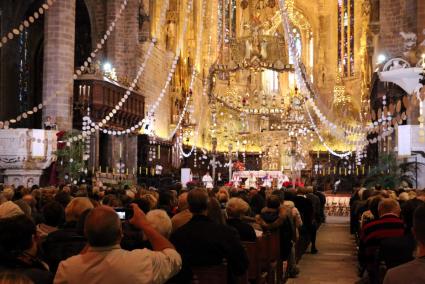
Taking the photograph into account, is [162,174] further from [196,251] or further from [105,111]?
[196,251]

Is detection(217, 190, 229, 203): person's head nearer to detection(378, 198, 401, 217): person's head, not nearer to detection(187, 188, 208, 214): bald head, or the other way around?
detection(378, 198, 401, 217): person's head

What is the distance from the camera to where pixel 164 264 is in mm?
3764

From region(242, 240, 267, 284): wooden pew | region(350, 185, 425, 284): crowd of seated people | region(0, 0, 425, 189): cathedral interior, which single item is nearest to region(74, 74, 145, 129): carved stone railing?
region(0, 0, 425, 189): cathedral interior

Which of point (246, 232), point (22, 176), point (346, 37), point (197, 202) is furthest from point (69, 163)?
point (346, 37)

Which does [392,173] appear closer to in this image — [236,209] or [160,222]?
[236,209]

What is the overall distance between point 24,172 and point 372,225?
15898 mm

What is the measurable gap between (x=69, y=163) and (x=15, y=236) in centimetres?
1774

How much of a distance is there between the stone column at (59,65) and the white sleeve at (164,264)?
19741 millimetres

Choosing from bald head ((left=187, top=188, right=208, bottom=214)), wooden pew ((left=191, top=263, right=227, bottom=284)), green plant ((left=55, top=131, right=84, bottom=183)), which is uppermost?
green plant ((left=55, top=131, right=84, bottom=183))

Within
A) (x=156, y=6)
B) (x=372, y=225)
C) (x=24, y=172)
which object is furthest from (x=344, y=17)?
(x=372, y=225)

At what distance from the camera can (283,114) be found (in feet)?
119

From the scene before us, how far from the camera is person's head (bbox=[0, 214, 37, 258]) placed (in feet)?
12.5

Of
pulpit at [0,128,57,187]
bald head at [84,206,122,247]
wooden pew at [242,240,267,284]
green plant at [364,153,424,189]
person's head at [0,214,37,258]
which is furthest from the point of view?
pulpit at [0,128,57,187]

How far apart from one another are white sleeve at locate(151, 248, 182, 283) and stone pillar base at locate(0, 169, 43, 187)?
18338mm
